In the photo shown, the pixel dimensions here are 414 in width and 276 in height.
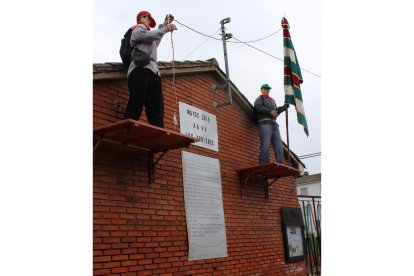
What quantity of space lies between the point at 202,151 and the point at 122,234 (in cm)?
215

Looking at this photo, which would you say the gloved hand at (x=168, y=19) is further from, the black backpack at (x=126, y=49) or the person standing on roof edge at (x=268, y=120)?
the person standing on roof edge at (x=268, y=120)

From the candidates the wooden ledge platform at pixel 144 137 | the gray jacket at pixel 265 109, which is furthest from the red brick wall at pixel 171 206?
the gray jacket at pixel 265 109

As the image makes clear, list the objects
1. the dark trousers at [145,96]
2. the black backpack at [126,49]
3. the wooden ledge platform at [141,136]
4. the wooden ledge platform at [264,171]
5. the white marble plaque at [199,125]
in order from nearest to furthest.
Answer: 1. the wooden ledge platform at [141,136]
2. the dark trousers at [145,96]
3. the black backpack at [126,49]
4. the white marble plaque at [199,125]
5. the wooden ledge platform at [264,171]

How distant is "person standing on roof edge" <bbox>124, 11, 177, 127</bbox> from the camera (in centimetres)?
487

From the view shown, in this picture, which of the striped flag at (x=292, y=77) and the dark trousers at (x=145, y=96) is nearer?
the dark trousers at (x=145, y=96)

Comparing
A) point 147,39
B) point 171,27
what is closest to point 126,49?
point 147,39

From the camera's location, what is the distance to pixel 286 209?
8.40 m

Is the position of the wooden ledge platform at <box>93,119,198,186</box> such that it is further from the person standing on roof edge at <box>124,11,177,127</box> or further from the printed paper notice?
the printed paper notice

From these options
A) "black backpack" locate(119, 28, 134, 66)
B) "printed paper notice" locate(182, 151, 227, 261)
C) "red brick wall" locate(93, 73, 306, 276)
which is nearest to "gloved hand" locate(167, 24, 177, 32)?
"black backpack" locate(119, 28, 134, 66)

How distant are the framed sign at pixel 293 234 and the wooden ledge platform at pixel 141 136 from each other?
12.6 ft

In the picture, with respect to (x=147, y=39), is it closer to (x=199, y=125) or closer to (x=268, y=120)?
(x=199, y=125)

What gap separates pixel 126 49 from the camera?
514cm

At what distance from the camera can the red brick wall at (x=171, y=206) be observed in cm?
463

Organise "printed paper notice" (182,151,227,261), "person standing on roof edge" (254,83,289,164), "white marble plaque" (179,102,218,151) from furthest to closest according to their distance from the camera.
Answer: "person standing on roof edge" (254,83,289,164) < "white marble plaque" (179,102,218,151) < "printed paper notice" (182,151,227,261)
